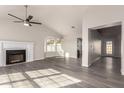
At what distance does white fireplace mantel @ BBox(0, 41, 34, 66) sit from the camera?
5.80m

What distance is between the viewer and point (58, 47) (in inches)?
410

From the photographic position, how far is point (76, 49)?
8977 millimetres

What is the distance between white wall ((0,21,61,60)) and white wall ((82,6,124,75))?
13.1ft

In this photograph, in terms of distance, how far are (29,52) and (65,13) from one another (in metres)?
3.68

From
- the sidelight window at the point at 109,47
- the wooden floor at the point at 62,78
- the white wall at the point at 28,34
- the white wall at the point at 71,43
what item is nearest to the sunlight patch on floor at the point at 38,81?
the wooden floor at the point at 62,78

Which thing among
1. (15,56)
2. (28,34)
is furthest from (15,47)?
(28,34)

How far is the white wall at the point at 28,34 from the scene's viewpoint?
6163 millimetres

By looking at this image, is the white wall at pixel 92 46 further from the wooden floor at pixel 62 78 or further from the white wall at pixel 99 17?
the wooden floor at pixel 62 78

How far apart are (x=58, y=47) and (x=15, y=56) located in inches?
191

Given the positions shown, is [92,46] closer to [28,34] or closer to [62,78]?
[62,78]

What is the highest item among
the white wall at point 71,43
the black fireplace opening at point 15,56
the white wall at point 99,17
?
the white wall at point 99,17

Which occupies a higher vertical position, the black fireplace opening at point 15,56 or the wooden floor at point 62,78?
the black fireplace opening at point 15,56

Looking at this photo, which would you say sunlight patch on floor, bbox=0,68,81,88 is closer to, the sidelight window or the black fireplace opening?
the black fireplace opening
